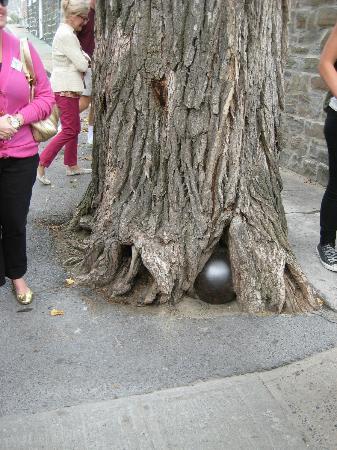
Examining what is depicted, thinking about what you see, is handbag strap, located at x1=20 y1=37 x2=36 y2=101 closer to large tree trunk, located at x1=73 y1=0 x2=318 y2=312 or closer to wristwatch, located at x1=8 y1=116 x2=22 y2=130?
wristwatch, located at x1=8 y1=116 x2=22 y2=130

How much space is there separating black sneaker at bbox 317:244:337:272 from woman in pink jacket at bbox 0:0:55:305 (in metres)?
2.28

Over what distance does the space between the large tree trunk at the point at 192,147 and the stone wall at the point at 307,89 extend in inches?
104

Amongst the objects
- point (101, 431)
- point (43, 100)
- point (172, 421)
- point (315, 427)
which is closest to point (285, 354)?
point (315, 427)

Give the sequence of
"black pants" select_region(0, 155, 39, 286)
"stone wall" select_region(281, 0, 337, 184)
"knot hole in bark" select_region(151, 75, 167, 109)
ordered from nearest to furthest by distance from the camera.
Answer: "black pants" select_region(0, 155, 39, 286) → "knot hole in bark" select_region(151, 75, 167, 109) → "stone wall" select_region(281, 0, 337, 184)

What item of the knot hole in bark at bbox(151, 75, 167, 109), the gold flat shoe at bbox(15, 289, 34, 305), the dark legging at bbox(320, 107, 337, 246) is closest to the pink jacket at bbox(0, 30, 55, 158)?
the knot hole in bark at bbox(151, 75, 167, 109)

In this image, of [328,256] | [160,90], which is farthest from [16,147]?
[328,256]

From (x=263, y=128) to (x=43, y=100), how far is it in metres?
1.47

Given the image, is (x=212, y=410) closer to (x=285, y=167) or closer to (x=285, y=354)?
(x=285, y=354)

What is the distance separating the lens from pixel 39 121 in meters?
3.31

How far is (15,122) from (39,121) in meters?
0.23

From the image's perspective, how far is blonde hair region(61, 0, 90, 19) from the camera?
5.39 metres

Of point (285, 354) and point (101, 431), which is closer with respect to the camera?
point (101, 431)

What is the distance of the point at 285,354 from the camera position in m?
3.25

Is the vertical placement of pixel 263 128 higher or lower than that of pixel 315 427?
higher
